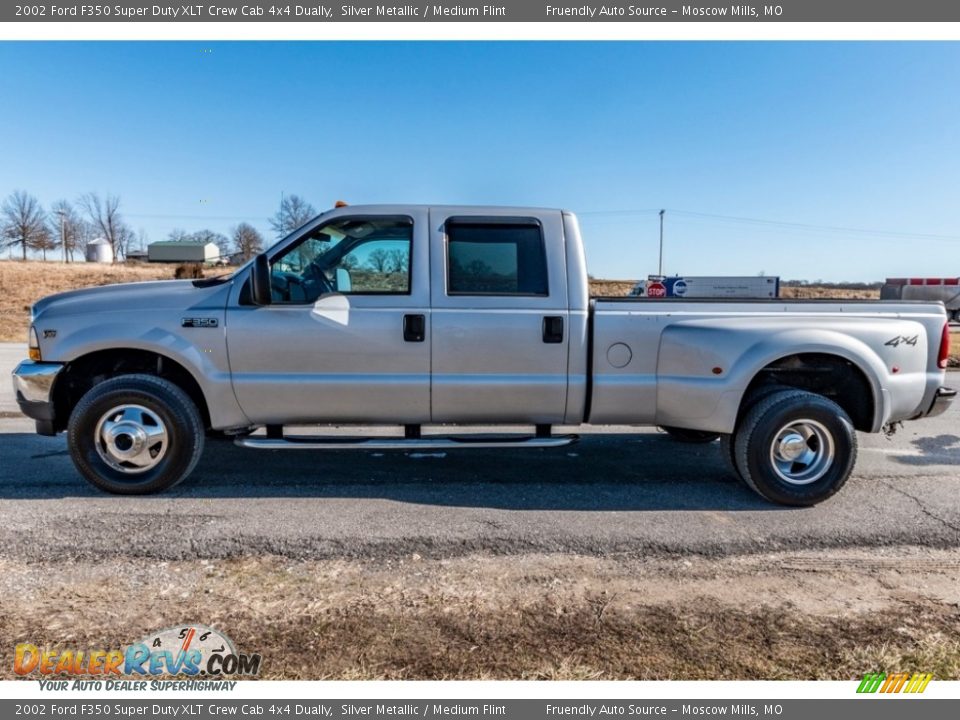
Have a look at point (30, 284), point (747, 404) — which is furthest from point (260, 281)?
point (30, 284)

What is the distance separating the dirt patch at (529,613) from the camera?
2332mm

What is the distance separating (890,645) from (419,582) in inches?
83.2

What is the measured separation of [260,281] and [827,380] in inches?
165

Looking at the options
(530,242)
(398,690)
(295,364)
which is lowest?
(398,690)

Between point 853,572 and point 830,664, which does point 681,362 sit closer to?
point 853,572

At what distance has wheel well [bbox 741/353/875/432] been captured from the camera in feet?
13.9

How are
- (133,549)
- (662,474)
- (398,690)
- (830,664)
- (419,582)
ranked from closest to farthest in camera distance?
1. (398,690)
2. (830,664)
3. (419,582)
4. (133,549)
5. (662,474)

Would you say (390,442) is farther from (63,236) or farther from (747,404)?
(63,236)

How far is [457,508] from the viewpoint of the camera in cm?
395

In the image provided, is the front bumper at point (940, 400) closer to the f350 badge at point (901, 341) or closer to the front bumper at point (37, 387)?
the f350 badge at point (901, 341)

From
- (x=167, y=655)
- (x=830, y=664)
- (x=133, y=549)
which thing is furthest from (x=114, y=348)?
(x=830, y=664)

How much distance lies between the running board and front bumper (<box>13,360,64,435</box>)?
1.30m

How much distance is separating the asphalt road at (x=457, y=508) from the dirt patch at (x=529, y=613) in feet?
0.65

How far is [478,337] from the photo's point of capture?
4.12m
